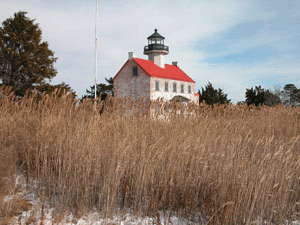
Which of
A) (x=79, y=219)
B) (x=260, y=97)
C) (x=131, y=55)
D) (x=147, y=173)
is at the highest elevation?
(x=131, y=55)

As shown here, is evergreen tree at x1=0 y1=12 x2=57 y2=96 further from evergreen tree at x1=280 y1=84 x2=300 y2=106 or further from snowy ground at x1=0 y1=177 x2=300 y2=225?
evergreen tree at x1=280 y1=84 x2=300 y2=106

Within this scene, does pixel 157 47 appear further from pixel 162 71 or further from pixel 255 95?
pixel 255 95

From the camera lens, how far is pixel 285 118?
25.5 feet

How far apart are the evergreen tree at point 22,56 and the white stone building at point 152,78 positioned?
732 centimetres

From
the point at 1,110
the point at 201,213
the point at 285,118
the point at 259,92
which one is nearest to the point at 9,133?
the point at 1,110

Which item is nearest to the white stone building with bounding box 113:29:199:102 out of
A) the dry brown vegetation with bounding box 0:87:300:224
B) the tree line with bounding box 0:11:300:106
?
the tree line with bounding box 0:11:300:106

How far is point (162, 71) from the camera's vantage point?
29.1 metres

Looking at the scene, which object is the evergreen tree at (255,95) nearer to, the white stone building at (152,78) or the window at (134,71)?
the white stone building at (152,78)

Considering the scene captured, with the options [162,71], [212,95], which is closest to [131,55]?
[162,71]

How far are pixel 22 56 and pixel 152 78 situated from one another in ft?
36.9

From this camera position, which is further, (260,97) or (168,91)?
(260,97)

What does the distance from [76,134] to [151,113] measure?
1.73 m

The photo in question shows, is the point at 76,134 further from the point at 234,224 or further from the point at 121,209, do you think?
the point at 234,224

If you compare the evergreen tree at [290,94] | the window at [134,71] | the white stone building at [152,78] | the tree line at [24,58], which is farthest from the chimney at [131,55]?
the evergreen tree at [290,94]
